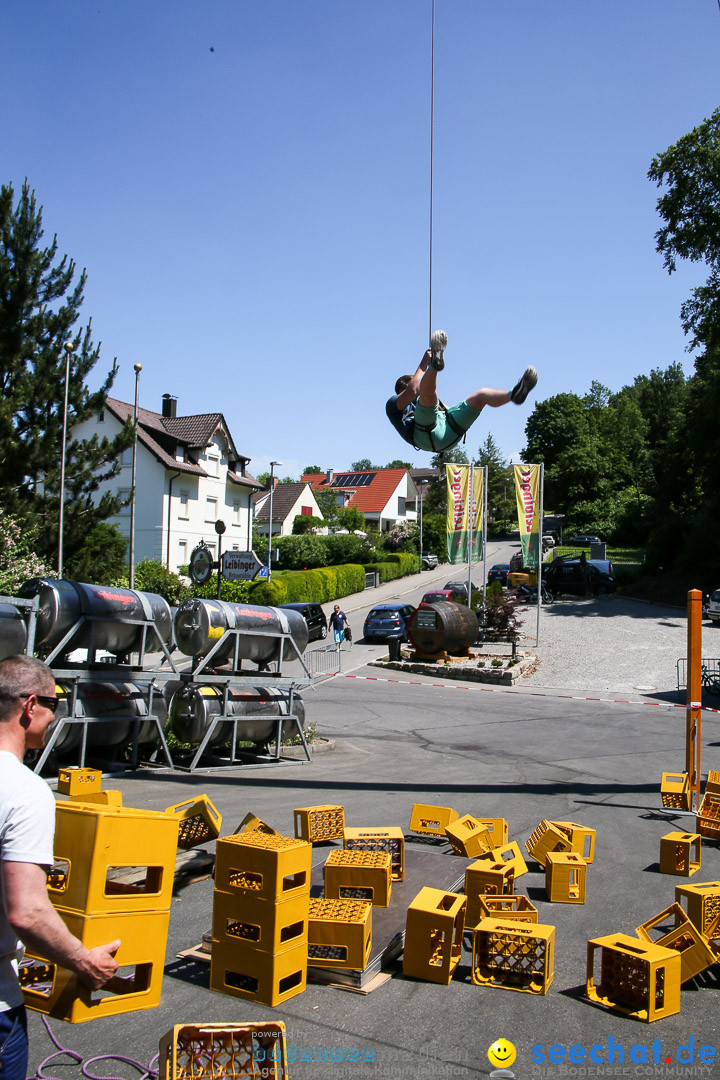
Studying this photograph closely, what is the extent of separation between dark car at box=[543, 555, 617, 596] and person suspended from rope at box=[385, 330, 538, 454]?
36.0m

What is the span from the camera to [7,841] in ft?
8.93

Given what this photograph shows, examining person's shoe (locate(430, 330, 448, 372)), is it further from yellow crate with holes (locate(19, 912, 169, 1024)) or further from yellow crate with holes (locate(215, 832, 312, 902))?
yellow crate with holes (locate(19, 912, 169, 1024))

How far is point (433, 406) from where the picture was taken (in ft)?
25.4

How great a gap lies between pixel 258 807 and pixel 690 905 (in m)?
5.56

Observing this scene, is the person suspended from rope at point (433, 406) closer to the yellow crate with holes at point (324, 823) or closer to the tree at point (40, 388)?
the yellow crate with holes at point (324, 823)

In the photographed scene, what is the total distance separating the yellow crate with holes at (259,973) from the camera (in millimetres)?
4875

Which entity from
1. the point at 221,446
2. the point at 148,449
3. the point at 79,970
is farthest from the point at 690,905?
the point at 221,446

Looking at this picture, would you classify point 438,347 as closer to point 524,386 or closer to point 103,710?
point 524,386

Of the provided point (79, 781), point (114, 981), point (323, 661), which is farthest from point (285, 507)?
point (114, 981)

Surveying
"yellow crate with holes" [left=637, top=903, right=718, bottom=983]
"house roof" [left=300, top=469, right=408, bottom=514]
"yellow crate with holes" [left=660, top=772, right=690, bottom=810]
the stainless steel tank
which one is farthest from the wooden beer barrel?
"house roof" [left=300, top=469, right=408, bottom=514]

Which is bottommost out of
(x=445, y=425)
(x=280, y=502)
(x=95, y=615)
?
(x=95, y=615)

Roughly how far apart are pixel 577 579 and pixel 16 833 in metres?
42.5

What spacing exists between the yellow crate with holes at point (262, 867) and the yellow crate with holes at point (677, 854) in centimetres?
421

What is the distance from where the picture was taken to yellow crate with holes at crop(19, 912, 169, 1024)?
13.2 feet
